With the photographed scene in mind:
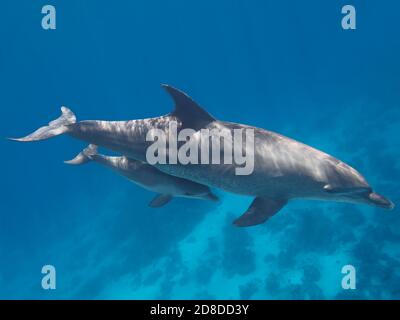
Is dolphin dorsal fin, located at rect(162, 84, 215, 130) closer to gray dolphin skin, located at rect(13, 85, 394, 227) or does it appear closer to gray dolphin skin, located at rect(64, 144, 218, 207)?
gray dolphin skin, located at rect(13, 85, 394, 227)

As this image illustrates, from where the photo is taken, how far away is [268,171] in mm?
7215

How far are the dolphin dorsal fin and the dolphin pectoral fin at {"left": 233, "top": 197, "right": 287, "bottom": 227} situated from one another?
6.04 feet

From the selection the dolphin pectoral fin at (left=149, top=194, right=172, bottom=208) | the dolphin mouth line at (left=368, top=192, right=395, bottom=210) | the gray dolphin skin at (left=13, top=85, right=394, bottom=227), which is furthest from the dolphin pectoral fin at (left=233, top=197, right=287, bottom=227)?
the dolphin pectoral fin at (left=149, top=194, right=172, bottom=208)

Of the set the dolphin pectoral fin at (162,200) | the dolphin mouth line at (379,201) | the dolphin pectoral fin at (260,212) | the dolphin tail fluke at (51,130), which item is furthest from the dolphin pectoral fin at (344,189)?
the dolphin tail fluke at (51,130)

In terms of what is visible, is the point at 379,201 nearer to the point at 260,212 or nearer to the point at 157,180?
the point at 260,212

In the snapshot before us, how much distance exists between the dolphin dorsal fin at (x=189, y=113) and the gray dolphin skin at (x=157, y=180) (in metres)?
1.52

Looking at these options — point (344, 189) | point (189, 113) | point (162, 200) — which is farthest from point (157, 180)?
point (344, 189)

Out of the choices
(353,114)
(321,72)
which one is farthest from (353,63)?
(353,114)

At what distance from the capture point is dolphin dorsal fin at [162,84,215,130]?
24.1 feet

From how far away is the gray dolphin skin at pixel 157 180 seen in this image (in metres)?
8.50

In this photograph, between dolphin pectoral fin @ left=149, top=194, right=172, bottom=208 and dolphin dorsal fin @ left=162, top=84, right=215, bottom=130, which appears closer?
dolphin dorsal fin @ left=162, top=84, right=215, bottom=130

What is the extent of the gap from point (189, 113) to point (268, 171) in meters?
1.88

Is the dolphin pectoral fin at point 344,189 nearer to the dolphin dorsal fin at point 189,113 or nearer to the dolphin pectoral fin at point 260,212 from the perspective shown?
the dolphin pectoral fin at point 260,212
